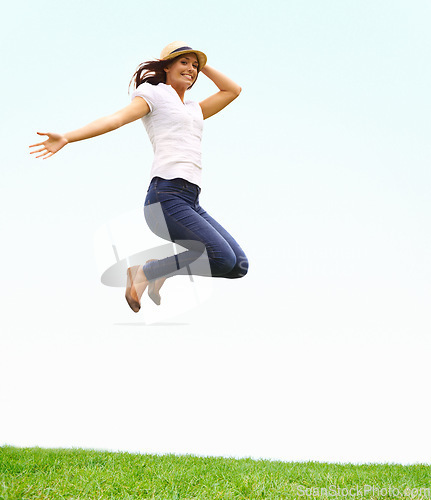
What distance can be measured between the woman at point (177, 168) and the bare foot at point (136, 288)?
0.19 feet

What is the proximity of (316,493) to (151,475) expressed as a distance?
78.7 inches

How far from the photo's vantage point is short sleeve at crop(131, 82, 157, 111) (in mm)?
4391

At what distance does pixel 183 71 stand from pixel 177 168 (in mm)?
861

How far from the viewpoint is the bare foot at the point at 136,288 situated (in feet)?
15.7

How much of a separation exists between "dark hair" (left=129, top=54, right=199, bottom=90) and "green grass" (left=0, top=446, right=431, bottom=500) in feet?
14.1

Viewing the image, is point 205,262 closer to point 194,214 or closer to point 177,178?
point 194,214

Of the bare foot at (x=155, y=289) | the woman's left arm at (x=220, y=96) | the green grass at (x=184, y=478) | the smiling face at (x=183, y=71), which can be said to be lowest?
the green grass at (x=184, y=478)

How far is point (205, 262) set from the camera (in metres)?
4.52

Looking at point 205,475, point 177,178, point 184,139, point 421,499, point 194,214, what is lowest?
point 421,499

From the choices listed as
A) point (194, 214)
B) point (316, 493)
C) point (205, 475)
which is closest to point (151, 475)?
point (205, 475)

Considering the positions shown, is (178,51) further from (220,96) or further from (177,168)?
(177,168)

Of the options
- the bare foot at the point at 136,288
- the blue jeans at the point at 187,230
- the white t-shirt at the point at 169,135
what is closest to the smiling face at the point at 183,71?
the white t-shirt at the point at 169,135

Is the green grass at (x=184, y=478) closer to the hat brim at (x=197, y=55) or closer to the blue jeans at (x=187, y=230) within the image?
the blue jeans at (x=187, y=230)

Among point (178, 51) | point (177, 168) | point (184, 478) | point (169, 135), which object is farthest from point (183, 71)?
point (184, 478)
